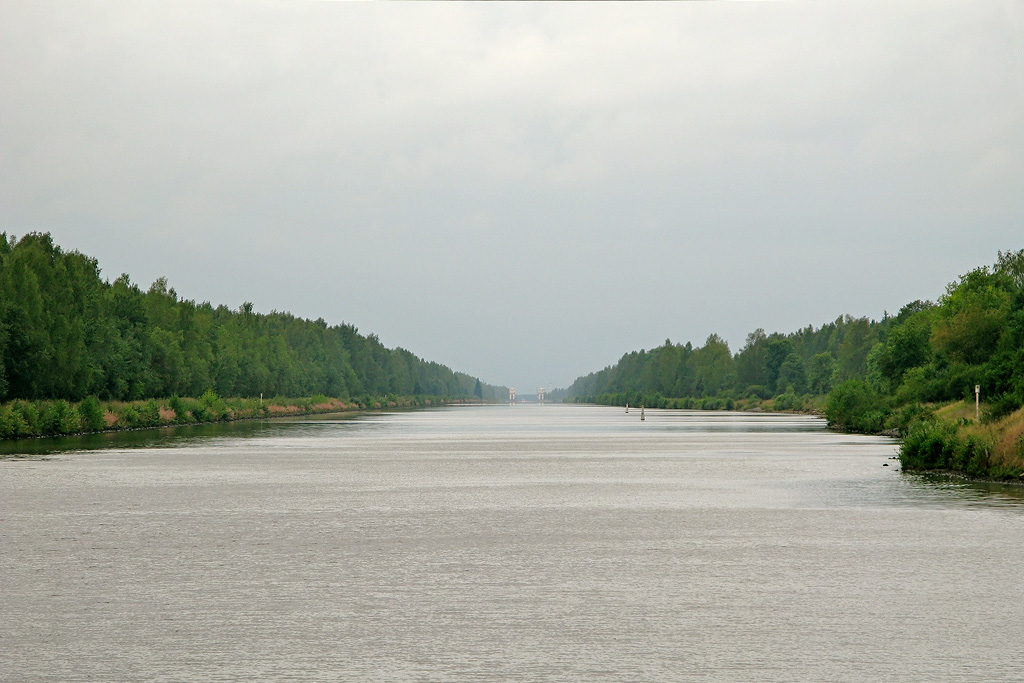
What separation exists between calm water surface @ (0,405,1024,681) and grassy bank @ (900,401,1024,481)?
10.3ft

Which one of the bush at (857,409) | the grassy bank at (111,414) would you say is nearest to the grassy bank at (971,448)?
the bush at (857,409)

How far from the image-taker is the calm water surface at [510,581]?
10.9m

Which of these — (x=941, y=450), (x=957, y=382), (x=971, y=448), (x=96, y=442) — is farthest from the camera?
(x=957, y=382)

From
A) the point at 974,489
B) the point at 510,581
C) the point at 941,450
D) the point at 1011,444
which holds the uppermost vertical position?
the point at 1011,444

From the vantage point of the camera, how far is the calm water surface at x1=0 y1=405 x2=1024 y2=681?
10867mm

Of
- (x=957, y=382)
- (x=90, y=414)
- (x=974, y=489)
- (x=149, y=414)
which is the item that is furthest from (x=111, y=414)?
(x=974, y=489)

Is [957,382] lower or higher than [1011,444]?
higher

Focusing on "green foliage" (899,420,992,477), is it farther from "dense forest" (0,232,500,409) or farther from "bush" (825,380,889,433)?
"dense forest" (0,232,500,409)

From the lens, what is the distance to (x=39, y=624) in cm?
1266

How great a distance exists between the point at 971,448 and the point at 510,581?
25.7 m

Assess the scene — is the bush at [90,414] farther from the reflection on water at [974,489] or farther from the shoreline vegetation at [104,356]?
the reflection on water at [974,489]

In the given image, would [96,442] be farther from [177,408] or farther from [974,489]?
[974,489]

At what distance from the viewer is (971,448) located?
36219 mm

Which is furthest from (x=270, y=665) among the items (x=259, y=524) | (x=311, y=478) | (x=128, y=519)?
(x=311, y=478)
